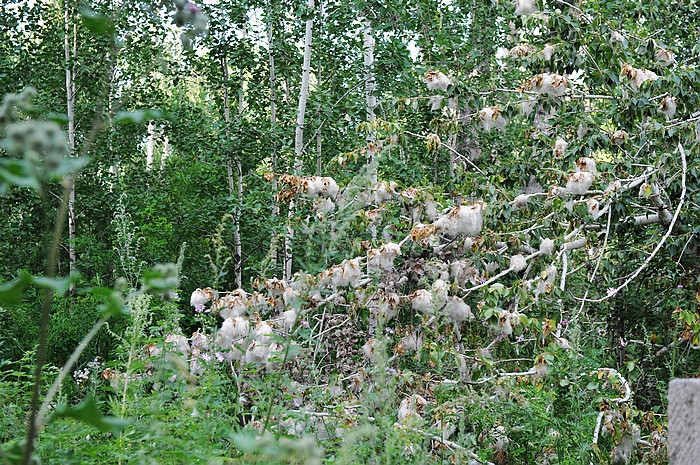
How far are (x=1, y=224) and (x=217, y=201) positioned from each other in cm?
222

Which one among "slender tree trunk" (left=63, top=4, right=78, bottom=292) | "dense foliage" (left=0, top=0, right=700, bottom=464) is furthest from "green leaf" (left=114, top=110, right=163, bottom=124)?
"slender tree trunk" (left=63, top=4, right=78, bottom=292)

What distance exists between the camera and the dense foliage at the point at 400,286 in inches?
71.6

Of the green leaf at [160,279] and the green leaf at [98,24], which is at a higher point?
the green leaf at [98,24]

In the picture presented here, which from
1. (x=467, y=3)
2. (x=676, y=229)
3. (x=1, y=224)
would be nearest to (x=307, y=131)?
(x=467, y=3)

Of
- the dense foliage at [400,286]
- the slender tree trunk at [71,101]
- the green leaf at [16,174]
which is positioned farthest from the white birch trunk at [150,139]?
the green leaf at [16,174]

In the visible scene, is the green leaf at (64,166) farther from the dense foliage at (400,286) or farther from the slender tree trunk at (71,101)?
the slender tree trunk at (71,101)

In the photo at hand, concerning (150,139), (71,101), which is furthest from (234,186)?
(150,139)

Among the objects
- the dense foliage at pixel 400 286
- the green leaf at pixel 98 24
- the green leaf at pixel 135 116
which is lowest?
the dense foliage at pixel 400 286

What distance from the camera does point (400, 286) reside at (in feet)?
13.4

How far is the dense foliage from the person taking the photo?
182 centimetres

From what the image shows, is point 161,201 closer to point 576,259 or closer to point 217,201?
point 217,201

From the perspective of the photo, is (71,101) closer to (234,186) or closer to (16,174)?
(234,186)

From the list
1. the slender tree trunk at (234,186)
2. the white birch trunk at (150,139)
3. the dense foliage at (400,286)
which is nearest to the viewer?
the dense foliage at (400,286)

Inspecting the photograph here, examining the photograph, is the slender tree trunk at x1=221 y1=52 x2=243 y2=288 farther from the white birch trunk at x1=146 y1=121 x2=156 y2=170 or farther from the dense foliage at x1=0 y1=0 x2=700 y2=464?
the white birch trunk at x1=146 y1=121 x2=156 y2=170
